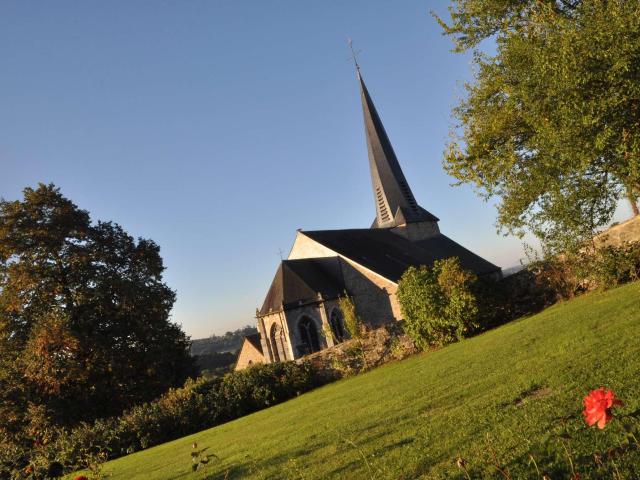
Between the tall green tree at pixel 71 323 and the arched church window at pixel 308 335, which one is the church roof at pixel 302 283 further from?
the tall green tree at pixel 71 323

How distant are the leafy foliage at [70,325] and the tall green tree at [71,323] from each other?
5 cm

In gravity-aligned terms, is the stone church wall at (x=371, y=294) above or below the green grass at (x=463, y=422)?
above

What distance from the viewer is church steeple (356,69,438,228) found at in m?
43.0

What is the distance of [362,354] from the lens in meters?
20.1

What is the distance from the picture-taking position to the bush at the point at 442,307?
19.2 meters

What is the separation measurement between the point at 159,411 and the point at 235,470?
35.0 ft

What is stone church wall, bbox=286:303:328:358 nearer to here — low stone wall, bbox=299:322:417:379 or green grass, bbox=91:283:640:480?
low stone wall, bbox=299:322:417:379

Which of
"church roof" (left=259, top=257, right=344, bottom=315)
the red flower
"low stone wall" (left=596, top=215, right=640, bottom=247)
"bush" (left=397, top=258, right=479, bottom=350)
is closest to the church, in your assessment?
"church roof" (left=259, top=257, right=344, bottom=315)

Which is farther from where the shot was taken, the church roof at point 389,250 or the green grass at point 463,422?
the church roof at point 389,250

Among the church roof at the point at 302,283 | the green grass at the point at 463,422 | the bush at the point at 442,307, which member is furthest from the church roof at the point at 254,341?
the green grass at the point at 463,422

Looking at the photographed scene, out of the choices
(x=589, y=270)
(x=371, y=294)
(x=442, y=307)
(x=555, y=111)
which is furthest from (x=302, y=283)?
(x=555, y=111)

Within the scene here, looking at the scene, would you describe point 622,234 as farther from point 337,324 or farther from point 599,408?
point 599,408

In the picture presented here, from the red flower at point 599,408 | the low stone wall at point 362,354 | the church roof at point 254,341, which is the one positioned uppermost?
the church roof at point 254,341

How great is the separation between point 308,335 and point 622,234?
1780 centimetres
